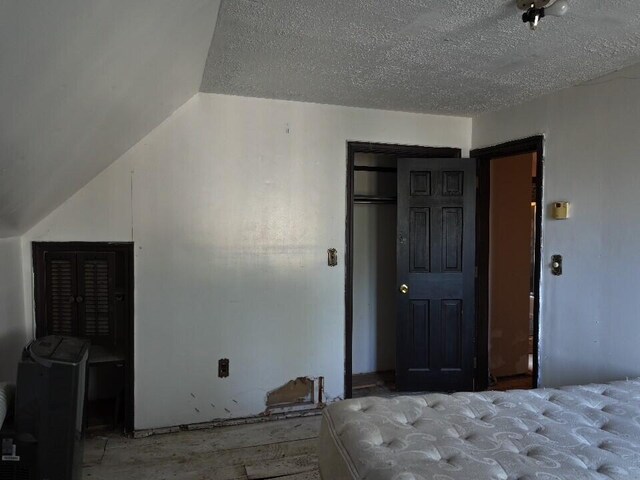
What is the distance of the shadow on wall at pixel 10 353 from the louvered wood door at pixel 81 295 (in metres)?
0.30

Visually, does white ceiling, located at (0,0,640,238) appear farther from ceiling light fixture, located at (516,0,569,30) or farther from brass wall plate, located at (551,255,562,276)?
brass wall plate, located at (551,255,562,276)

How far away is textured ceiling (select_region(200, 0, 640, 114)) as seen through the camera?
1861 mm

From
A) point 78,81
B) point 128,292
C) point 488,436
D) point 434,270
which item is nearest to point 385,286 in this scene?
point 434,270

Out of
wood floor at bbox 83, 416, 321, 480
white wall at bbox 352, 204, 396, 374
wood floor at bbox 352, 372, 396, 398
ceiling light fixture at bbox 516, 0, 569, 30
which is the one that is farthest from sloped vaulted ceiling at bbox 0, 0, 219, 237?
wood floor at bbox 352, 372, 396, 398

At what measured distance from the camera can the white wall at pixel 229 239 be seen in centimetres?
291

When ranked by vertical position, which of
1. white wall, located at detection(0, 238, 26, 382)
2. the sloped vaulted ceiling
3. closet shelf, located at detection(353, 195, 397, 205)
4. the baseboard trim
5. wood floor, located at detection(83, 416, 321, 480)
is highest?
the sloped vaulted ceiling

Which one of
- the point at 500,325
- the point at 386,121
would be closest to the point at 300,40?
the point at 386,121

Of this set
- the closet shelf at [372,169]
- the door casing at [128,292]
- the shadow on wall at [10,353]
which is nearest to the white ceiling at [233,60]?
the door casing at [128,292]

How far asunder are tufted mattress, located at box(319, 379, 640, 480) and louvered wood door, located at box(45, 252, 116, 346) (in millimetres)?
1848

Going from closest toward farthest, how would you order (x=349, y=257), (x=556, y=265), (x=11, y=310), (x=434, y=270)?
1. (x=11, y=310)
2. (x=556, y=265)
3. (x=349, y=257)
4. (x=434, y=270)

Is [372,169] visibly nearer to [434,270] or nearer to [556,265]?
[434,270]

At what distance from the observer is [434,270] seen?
3.66m

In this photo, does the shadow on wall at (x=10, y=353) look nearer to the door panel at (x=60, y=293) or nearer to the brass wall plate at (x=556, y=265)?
the door panel at (x=60, y=293)

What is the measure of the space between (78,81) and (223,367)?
7.31 feet
